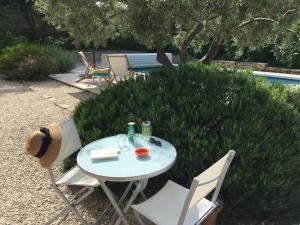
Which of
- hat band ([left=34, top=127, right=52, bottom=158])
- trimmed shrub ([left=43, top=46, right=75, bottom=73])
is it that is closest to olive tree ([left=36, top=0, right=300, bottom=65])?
hat band ([left=34, top=127, right=52, bottom=158])

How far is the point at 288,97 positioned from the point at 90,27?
4701 mm

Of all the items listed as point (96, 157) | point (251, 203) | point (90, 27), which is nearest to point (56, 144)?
point (96, 157)

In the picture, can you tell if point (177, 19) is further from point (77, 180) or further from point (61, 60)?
point (61, 60)

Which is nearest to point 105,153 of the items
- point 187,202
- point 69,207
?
point 69,207

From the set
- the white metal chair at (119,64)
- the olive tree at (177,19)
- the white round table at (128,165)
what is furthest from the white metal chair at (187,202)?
the white metal chair at (119,64)

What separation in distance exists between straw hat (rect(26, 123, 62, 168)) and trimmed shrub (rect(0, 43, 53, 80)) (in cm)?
905

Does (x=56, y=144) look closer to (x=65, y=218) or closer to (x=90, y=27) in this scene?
(x=65, y=218)

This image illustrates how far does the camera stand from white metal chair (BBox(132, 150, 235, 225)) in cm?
221

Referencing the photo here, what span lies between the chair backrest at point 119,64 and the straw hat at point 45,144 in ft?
21.4

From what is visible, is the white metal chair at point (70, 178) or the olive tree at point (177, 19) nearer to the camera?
the white metal chair at point (70, 178)

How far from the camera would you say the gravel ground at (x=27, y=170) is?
349 cm

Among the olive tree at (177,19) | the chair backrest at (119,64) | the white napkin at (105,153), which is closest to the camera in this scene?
the white napkin at (105,153)

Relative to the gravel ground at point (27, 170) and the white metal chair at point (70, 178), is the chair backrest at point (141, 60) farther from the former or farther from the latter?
the white metal chair at point (70, 178)

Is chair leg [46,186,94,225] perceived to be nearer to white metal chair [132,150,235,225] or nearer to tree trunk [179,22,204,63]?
white metal chair [132,150,235,225]
